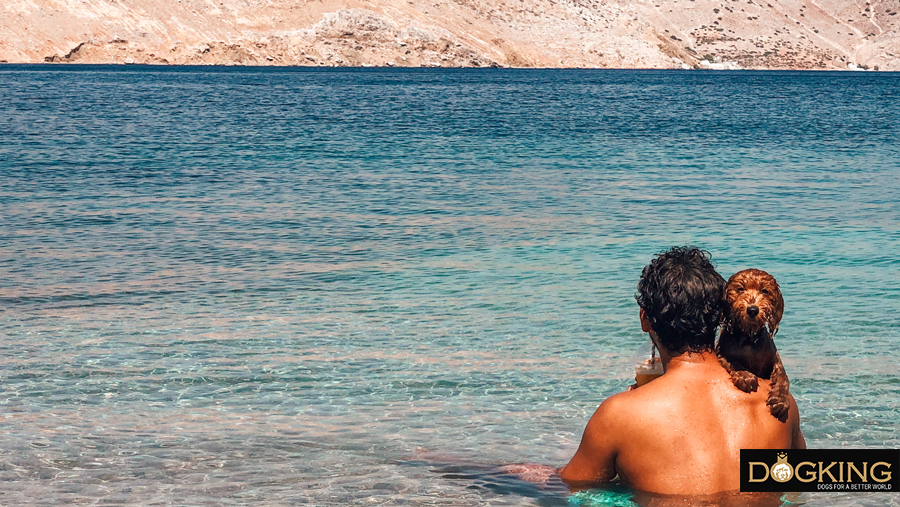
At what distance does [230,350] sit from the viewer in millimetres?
9312

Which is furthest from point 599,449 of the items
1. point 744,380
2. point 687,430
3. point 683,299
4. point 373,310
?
point 373,310

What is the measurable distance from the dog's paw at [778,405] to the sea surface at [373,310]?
0.84 m

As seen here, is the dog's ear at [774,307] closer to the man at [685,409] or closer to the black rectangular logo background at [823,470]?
the man at [685,409]

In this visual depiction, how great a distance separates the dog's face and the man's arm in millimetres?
742

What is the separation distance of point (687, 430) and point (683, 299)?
64cm

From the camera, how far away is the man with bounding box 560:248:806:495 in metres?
4.16

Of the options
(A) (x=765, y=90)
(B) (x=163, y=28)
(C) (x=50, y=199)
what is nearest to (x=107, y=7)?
(B) (x=163, y=28)

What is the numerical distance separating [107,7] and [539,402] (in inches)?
5686

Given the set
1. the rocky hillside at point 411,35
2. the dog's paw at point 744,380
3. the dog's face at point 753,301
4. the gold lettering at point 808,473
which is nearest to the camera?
the dog's face at point 753,301

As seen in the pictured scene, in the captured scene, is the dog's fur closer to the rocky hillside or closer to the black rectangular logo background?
the black rectangular logo background

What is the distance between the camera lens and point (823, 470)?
4.98m

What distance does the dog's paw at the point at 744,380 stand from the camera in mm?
4230

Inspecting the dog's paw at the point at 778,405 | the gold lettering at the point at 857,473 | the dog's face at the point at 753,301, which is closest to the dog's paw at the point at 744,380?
the dog's paw at the point at 778,405

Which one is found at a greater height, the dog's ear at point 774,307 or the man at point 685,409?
the dog's ear at point 774,307
